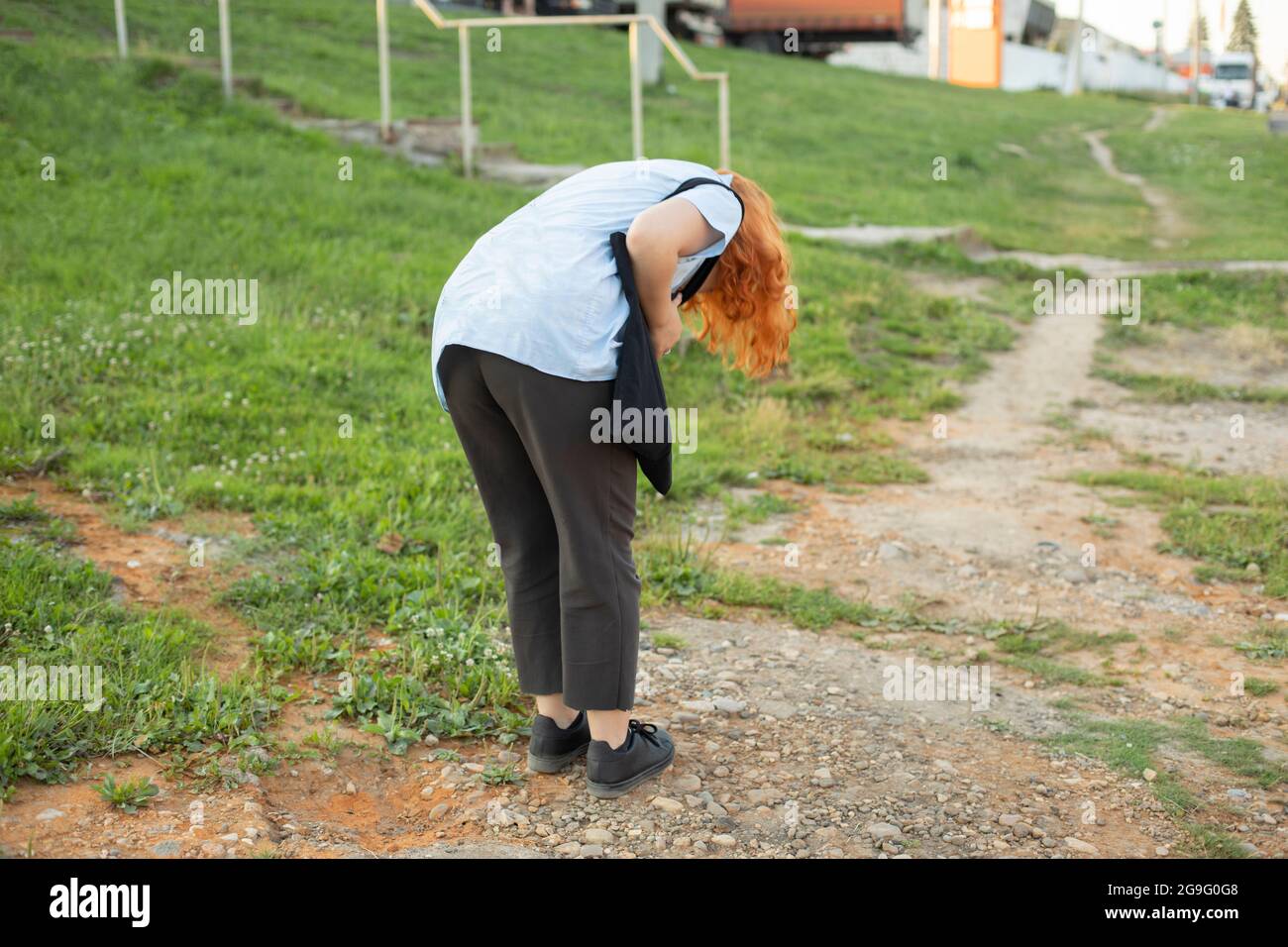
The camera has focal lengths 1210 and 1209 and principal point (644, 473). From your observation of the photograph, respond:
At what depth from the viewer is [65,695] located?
11.3 ft

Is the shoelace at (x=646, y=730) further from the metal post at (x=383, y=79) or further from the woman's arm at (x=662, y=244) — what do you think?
the metal post at (x=383, y=79)

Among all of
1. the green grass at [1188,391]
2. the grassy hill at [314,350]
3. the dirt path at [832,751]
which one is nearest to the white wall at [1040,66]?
the grassy hill at [314,350]

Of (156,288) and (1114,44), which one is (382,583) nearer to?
(156,288)

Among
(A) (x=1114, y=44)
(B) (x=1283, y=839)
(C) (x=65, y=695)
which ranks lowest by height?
(B) (x=1283, y=839)

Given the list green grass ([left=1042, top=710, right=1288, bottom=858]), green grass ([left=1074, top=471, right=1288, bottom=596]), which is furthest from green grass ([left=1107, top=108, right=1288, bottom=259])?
green grass ([left=1042, top=710, right=1288, bottom=858])

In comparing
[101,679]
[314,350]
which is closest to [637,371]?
[101,679]

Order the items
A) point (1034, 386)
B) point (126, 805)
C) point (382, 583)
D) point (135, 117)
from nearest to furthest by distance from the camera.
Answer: point (126, 805) < point (382, 583) < point (1034, 386) < point (135, 117)

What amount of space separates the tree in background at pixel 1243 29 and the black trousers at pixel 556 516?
30.3 metres

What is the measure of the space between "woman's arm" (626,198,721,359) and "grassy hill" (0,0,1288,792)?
152 centimetres

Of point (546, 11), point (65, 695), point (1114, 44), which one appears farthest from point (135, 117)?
point (1114, 44)

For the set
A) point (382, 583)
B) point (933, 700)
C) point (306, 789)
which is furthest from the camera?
point (382, 583)

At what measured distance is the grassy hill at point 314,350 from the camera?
4.05 m

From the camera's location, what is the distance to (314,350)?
6.80 meters

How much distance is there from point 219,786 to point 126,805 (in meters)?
0.25
